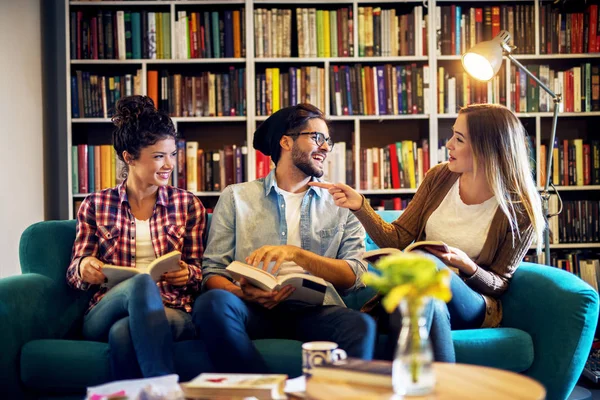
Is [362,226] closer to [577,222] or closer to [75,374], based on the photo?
[75,374]

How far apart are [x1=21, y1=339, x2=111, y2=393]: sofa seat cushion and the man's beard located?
3.04 feet

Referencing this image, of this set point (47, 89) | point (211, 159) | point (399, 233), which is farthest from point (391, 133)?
point (47, 89)

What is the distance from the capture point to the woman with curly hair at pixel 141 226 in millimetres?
2178

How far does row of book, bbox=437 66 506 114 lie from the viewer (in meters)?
3.73

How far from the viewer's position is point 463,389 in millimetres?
1280

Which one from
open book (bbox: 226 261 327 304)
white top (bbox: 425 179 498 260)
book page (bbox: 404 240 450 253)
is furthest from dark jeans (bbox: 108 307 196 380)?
white top (bbox: 425 179 498 260)

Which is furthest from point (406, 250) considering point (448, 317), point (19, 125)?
point (19, 125)

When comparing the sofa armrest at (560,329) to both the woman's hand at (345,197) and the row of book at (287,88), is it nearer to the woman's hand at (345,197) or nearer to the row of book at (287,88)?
the woman's hand at (345,197)

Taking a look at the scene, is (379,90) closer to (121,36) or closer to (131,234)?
(121,36)

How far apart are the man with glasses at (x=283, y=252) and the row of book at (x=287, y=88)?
1.07 meters

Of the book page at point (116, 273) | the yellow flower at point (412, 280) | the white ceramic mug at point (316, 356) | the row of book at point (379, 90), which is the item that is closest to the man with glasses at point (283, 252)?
the book page at point (116, 273)

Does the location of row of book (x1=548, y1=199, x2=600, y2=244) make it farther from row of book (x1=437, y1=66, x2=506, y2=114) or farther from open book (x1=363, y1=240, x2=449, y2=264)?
open book (x1=363, y1=240, x2=449, y2=264)

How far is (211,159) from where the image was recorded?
376cm

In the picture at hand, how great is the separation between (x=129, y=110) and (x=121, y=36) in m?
1.51
